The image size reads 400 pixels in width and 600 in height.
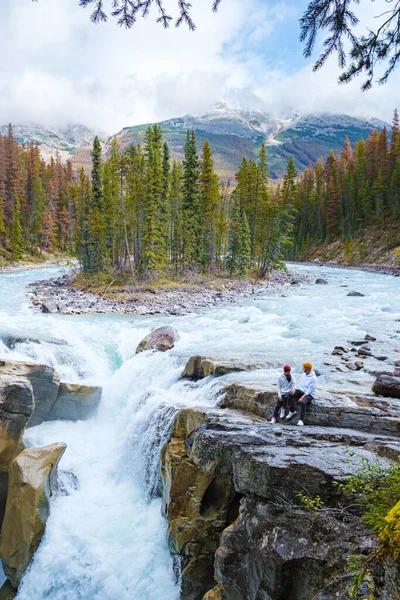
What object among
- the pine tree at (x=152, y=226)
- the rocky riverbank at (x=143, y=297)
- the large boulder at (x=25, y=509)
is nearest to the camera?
the large boulder at (x=25, y=509)

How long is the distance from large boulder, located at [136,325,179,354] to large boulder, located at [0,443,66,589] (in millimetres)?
7880

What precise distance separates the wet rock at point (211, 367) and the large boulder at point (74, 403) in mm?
3498

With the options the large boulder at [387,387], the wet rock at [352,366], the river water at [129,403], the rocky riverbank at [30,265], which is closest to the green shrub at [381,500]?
the large boulder at [387,387]

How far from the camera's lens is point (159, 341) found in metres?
17.5

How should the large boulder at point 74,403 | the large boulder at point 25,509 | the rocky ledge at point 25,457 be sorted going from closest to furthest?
the large boulder at point 25,509 → the rocky ledge at point 25,457 → the large boulder at point 74,403

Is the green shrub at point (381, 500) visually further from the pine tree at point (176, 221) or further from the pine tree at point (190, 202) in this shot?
the pine tree at point (190, 202)

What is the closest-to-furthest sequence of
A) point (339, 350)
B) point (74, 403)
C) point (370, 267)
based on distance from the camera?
point (74, 403), point (339, 350), point (370, 267)

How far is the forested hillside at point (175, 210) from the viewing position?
121ft

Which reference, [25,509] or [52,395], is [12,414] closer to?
[52,395]

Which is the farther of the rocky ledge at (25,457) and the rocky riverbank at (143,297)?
the rocky riverbank at (143,297)

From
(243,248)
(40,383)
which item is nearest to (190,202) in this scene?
(243,248)

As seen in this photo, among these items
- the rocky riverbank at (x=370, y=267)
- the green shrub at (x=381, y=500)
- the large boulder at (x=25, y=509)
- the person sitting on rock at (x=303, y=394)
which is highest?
the rocky riverbank at (x=370, y=267)

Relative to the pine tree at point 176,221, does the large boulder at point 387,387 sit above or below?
below

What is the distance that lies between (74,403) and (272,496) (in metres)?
9.43
